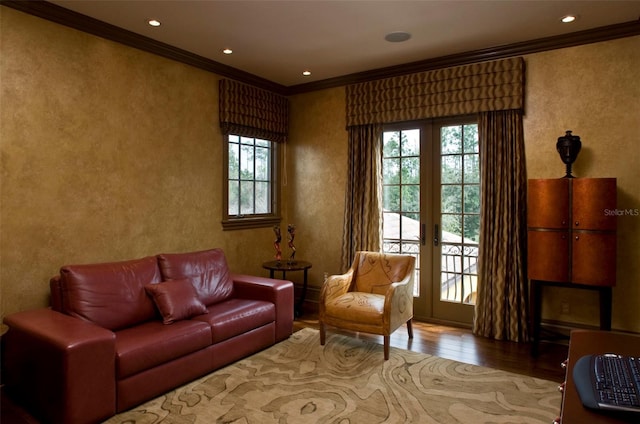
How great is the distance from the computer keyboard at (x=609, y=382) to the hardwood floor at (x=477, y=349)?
2035 millimetres

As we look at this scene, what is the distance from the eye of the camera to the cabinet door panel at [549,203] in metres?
3.55

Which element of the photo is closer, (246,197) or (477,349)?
(477,349)

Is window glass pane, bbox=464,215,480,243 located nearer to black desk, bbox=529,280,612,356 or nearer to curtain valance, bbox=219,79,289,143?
black desk, bbox=529,280,612,356

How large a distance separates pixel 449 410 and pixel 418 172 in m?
2.72

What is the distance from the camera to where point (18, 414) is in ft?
8.74

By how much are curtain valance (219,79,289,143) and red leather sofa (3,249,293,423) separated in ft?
5.33

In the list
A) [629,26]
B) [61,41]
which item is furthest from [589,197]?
[61,41]

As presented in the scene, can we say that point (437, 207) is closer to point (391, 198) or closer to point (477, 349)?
point (391, 198)

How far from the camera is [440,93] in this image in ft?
14.8

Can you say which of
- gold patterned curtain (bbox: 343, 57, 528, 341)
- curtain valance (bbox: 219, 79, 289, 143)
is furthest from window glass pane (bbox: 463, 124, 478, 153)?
curtain valance (bbox: 219, 79, 289, 143)

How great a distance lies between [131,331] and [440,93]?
12.3 ft

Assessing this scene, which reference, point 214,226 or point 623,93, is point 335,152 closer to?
point 214,226

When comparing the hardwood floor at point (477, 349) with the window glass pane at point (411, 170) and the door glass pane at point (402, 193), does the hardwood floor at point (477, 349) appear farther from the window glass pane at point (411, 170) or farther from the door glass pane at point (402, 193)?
the window glass pane at point (411, 170)

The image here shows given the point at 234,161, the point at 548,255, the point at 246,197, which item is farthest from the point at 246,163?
the point at 548,255
